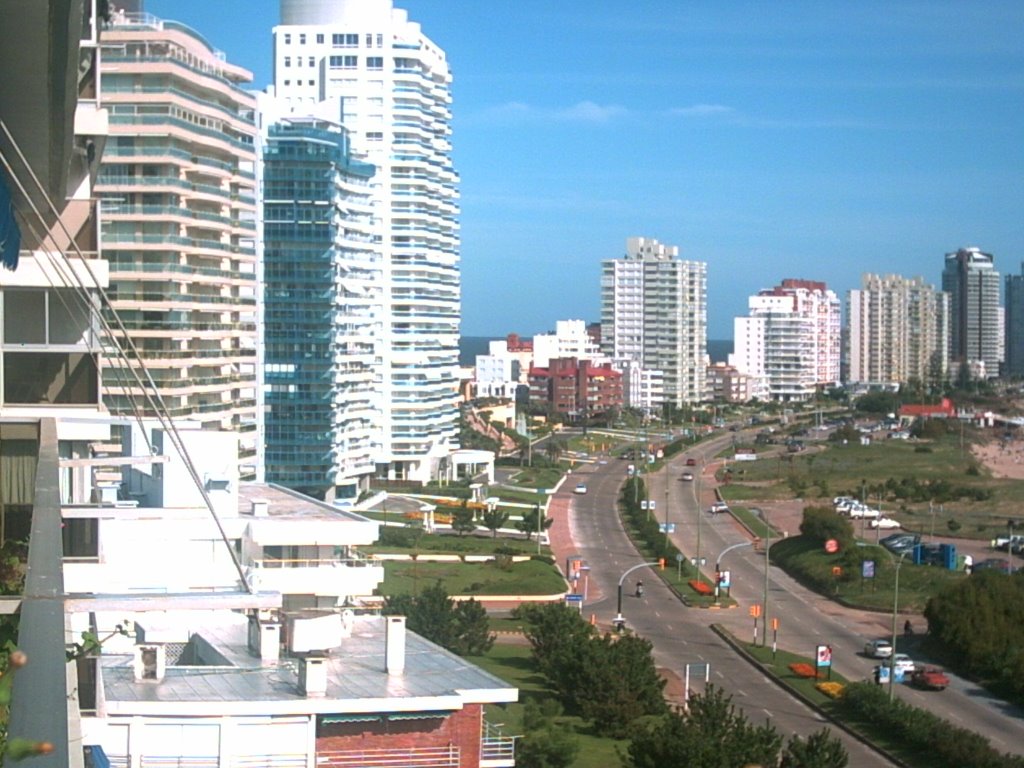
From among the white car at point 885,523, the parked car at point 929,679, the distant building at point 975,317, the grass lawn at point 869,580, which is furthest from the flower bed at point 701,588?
the distant building at point 975,317

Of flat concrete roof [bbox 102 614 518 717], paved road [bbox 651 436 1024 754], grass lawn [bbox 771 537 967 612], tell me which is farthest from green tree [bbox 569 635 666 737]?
grass lawn [bbox 771 537 967 612]

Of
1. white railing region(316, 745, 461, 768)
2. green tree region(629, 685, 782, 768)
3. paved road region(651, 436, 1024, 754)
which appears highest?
white railing region(316, 745, 461, 768)

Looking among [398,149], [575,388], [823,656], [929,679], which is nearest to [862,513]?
[398,149]

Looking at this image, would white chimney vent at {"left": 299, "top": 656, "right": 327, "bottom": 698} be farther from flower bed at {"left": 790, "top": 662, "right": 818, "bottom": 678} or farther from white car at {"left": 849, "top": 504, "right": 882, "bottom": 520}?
white car at {"left": 849, "top": 504, "right": 882, "bottom": 520}

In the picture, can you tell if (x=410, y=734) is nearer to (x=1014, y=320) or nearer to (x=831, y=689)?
(x=831, y=689)

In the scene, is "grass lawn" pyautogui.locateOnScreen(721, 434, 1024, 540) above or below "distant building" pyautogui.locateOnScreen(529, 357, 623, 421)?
below

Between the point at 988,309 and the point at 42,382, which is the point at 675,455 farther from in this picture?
the point at 988,309
